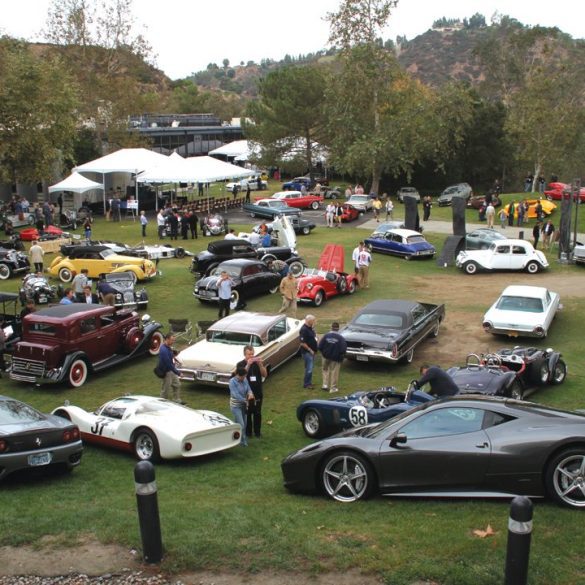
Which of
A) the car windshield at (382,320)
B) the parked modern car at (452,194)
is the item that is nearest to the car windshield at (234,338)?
the car windshield at (382,320)

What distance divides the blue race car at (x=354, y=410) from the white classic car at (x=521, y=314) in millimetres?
7029

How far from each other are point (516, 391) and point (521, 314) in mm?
5529

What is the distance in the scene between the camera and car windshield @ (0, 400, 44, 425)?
993cm

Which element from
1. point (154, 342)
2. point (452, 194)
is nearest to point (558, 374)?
point (154, 342)

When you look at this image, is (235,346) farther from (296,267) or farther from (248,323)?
(296,267)

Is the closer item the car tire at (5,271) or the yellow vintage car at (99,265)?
the yellow vintage car at (99,265)

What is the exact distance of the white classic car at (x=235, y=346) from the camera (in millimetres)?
15672

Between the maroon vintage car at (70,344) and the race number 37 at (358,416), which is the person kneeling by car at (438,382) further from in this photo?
the maroon vintage car at (70,344)

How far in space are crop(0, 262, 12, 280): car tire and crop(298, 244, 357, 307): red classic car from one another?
36.2 ft

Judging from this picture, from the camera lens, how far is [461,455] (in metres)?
8.03

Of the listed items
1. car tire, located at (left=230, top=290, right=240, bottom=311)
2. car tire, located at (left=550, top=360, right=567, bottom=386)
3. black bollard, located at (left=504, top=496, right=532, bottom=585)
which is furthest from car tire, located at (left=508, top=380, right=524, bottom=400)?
car tire, located at (left=230, top=290, right=240, bottom=311)

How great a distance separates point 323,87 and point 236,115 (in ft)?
203

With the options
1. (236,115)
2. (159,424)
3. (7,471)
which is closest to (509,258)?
(159,424)

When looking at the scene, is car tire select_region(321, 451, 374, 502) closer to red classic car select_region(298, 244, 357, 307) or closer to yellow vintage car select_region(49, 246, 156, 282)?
red classic car select_region(298, 244, 357, 307)
